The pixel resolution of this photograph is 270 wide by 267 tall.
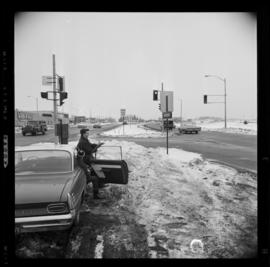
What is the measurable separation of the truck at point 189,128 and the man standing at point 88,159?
1.27 m

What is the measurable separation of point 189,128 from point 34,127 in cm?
214

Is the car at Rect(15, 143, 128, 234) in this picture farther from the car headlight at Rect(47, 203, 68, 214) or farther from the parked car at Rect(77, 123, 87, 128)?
the parked car at Rect(77, 123, 87, 128)

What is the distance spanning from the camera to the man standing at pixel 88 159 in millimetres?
2494

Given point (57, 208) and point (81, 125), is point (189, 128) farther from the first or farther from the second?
point (57, 208)

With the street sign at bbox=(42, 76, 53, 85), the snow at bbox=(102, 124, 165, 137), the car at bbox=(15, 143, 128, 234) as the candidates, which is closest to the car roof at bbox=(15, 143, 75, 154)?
the car at bbox=(15, 143, 128, 234)

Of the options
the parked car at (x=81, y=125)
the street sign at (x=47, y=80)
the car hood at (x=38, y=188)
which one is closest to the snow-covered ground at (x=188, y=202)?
the parked car at (x=81, y=125)

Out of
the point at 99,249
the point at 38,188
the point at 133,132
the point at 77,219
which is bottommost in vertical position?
the point at 99,249

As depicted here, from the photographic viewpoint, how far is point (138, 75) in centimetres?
248

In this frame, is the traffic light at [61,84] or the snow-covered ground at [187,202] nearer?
the snow-covered ground at [187,202]

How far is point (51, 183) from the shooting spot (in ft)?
6.93

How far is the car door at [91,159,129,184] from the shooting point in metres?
2.51

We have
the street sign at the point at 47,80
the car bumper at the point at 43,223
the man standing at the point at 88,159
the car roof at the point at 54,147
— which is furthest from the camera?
the man standing at the point at 88,159

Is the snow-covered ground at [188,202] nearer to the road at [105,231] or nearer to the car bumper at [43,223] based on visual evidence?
the road at [105,231]

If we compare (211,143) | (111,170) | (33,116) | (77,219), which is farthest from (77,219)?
(211,143)
